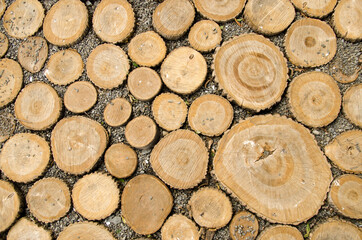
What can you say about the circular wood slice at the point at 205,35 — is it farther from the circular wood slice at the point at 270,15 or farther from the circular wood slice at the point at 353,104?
the circular wood slice at the point at 353,104

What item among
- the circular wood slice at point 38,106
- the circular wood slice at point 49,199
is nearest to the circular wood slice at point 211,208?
the circular wood slice at point 49,199

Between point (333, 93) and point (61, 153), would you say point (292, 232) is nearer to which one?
point (333, 93)

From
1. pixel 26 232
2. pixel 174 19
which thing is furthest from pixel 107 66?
pixel 26 232

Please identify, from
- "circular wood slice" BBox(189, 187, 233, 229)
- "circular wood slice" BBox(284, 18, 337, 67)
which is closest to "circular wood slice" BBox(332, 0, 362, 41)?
"circular wood slice" BBox(284, 18, 337, 67)

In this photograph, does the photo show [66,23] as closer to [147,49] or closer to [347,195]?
[147,49]

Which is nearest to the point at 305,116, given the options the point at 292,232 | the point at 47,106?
the point at 292,232

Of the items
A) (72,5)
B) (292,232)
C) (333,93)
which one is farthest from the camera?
(72,5)
